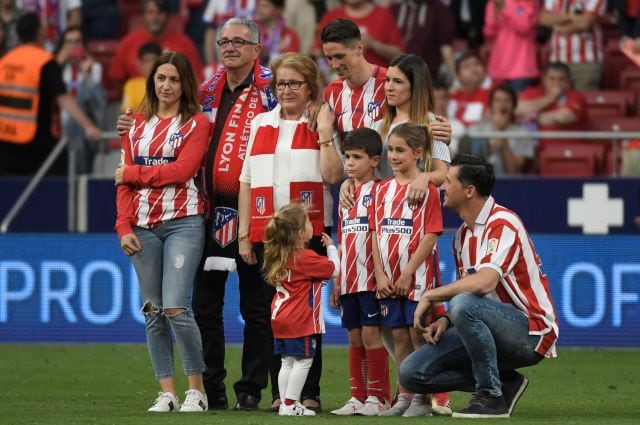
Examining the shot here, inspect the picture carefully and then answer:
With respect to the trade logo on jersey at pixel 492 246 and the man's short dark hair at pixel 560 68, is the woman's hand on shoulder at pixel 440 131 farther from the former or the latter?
the man's short dark hair at pixel 560 68

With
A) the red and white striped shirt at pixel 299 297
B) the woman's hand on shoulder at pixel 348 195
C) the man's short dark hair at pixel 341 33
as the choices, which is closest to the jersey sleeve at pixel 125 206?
the red and white striped shirt at pixel 299 297

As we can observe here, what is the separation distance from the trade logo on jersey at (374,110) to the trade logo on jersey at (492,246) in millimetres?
1118

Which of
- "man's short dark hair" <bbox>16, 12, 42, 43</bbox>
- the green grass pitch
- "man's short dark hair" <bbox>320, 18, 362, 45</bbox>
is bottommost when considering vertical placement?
the green grass pitch

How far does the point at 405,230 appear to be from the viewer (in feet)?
28.7

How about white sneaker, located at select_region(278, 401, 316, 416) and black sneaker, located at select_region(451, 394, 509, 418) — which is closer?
black sneaker, located at select_region(451, 394, 509, 418)

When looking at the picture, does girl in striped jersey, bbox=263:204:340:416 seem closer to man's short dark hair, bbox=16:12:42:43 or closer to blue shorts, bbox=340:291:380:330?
blue shorts, bbox=340:291:380:330

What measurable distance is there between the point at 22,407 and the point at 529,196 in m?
6.32

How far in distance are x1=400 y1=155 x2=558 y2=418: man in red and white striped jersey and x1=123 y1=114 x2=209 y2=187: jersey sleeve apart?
146 cm

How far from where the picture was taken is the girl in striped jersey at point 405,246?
28.5 ft

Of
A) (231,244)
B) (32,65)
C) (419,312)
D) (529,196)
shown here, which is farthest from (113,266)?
(419,312)

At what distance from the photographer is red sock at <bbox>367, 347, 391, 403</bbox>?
8.80m

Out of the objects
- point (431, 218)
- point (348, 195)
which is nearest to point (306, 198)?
point (348, 195)

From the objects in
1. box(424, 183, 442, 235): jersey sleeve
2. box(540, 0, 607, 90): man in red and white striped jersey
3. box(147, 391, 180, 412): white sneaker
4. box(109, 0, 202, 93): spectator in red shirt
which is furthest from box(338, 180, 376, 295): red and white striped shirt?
box(109, 0, 202, 93): spectator in red shirt

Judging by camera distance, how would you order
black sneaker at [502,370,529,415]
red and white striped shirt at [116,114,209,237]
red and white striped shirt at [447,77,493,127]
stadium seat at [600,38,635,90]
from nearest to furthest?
black sneaker at [502,370,529,415], red and white striped shirt at [116,114,209,237], red and white striped shirt at [447,77,493,127], stadium seat at [600,38,635,90]
